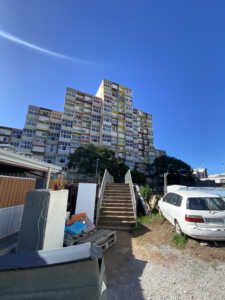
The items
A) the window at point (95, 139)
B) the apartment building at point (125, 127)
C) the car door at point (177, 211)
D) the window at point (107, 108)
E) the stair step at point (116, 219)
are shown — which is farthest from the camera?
the window at point (107, 108)

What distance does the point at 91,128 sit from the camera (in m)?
38.9

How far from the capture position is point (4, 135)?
37.1 m

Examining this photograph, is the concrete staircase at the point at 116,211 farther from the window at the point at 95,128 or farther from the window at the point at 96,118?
the window at the point at 96,118

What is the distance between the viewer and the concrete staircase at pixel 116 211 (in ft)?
19.9

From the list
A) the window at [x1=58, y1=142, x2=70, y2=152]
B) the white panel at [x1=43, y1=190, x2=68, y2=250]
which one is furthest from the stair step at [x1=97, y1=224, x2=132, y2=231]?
the window at [x1=58, y1=142, x2=70, y2=152]

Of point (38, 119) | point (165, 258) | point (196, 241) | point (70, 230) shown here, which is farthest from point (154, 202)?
point (38, 119)

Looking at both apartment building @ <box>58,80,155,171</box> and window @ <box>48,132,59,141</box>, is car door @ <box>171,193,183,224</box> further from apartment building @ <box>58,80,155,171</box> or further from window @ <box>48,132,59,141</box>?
window @ <box>48,132,59,141</box>

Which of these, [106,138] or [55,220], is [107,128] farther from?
[55,220]

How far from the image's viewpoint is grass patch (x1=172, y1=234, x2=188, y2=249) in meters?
4.05

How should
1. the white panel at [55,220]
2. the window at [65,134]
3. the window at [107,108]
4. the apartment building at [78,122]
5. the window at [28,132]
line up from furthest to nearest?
the window at [107,108] → the window at [65,134] → the apartment building at [78,122] → the window at [28,132] → the white panel at [55,220]

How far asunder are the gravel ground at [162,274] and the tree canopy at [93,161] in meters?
22.9

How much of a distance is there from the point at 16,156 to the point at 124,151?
119ft

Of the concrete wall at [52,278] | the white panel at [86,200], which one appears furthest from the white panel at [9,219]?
the concrete wall at [52,278]

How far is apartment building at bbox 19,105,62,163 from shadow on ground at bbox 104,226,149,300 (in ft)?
108
